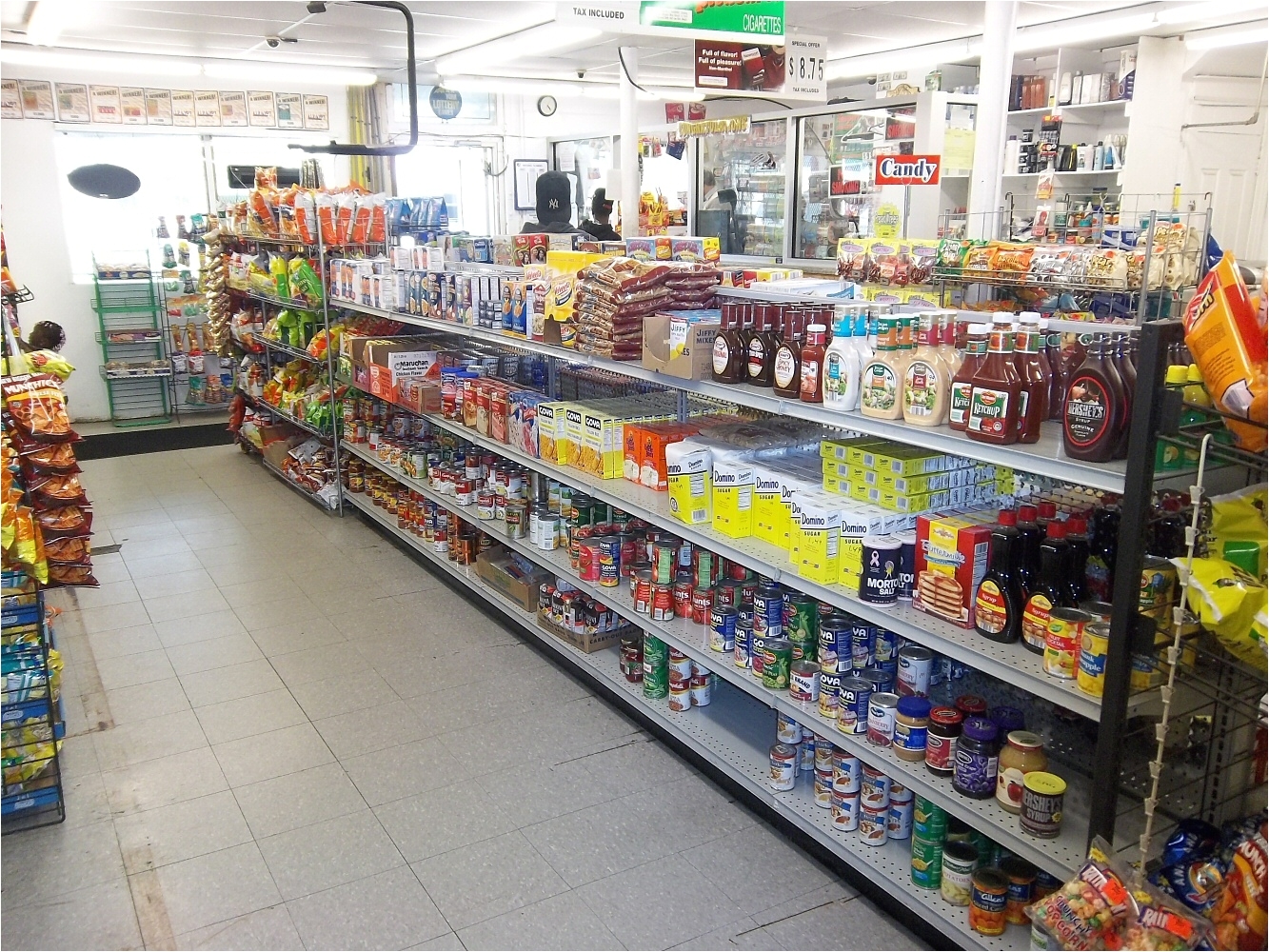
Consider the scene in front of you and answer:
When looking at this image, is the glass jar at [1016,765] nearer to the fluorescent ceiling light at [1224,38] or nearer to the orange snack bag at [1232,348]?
the orange snack bag at [1232,348]

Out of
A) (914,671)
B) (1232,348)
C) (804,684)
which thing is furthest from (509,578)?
(1232,348)

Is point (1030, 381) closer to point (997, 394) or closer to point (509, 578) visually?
point (997, 394)

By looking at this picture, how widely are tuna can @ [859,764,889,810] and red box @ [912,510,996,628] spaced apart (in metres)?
0.58

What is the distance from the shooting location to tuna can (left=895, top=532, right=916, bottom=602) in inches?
105

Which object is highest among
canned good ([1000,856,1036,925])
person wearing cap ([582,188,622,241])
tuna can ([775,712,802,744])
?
person wearing cap ([582,188,622,241])

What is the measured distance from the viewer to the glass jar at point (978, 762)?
8.14 feet

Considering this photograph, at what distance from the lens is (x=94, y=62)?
8992 millimetres

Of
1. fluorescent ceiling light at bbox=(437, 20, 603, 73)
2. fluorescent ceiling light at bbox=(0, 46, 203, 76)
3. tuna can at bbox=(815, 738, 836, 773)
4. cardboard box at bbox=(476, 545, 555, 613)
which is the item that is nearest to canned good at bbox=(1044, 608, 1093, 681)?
tuna can at bbox=(815, 738, 836, 773)

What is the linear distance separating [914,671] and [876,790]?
1.26 ft

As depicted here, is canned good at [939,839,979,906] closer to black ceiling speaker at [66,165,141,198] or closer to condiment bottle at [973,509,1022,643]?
condiment bottle at [973,509,1022,643]

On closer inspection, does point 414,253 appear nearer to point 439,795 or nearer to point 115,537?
point 115,537

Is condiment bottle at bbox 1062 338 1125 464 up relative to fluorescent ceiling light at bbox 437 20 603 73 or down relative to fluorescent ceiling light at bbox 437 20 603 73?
down

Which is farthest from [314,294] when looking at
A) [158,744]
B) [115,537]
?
[158,744]

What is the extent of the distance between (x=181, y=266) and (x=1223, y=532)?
10.4 meters
